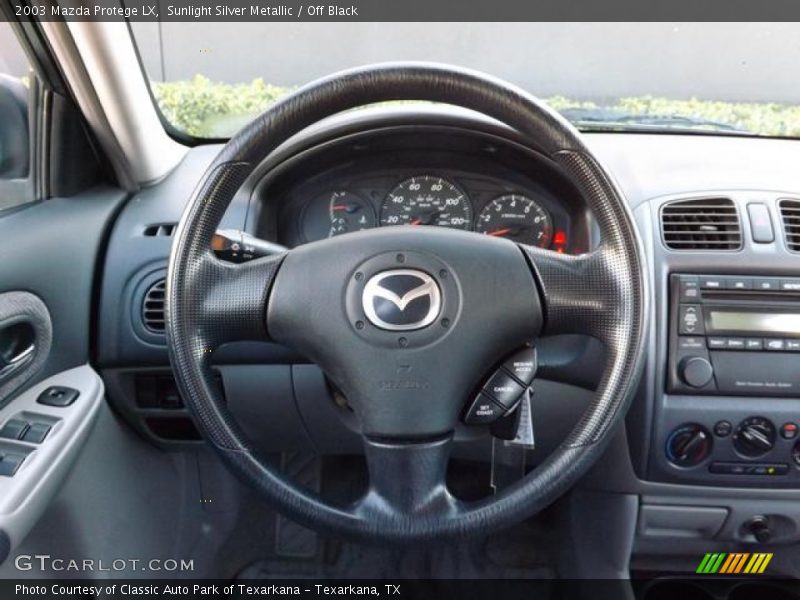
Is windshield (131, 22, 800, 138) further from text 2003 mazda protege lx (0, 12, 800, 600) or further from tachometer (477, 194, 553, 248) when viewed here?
tachometer (477, 194, 553, 248)

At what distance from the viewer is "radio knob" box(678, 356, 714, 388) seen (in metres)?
1.64

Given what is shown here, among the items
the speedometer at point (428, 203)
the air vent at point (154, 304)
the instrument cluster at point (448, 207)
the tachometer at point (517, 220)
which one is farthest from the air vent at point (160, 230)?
the tachometer at point (517, 220)

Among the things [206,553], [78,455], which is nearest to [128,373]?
[78,455]

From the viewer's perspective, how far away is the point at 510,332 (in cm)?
130

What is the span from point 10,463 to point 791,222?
1641 mm

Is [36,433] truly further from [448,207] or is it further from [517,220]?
[517,220]

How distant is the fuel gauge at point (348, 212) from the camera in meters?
1.83

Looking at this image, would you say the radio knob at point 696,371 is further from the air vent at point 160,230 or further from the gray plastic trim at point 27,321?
the gray plastic trim at point 27,321

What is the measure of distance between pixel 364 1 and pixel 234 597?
1525mm

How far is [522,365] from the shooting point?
1331 mm

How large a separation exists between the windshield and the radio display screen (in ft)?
1.89

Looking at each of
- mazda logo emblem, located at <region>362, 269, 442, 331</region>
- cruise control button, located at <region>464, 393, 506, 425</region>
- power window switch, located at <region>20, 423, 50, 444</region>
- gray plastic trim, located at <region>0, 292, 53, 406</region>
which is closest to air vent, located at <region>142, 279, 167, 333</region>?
gray plastic trim, located at <region>0, 292, 53, 406</region>

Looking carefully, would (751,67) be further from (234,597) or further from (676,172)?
(234,597)

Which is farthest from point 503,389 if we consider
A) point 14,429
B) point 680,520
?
point 14,429
